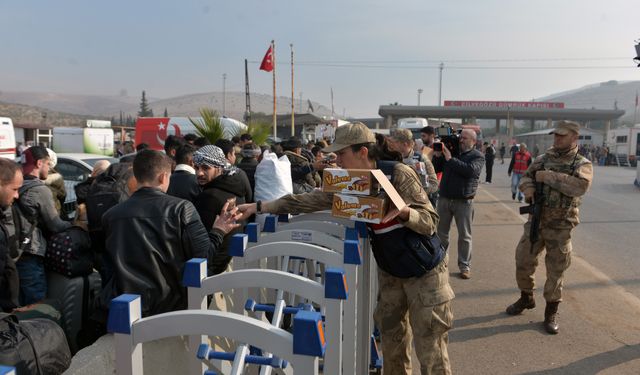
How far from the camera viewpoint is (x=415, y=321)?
295cm

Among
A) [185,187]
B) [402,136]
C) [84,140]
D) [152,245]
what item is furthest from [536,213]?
[84,140]

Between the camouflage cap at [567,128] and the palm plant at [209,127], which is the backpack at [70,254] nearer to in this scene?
the camouflage cap at [567,128]

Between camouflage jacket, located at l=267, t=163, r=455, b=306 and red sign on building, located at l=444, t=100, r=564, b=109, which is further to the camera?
red sign on building, located at l=444, t=100, r=564, b=109

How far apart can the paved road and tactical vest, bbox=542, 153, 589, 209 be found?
48.7 inches

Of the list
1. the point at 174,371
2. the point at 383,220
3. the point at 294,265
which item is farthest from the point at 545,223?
the point at 174,371

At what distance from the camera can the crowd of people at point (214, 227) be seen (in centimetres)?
263

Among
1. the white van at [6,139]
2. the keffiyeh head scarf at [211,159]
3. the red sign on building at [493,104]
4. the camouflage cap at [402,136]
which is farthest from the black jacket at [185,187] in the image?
the red sign on building at [493,104]

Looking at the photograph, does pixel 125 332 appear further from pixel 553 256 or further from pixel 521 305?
pixel 521 305

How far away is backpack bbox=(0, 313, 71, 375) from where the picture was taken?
2117 mm

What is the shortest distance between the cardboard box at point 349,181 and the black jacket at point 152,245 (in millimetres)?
839

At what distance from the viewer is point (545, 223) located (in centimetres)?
465

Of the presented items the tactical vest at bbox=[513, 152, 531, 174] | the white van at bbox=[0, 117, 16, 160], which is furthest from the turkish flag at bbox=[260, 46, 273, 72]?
the tactical vest at bbox=[513, 152, 531, 174]

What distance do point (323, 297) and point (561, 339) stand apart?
3478 mm

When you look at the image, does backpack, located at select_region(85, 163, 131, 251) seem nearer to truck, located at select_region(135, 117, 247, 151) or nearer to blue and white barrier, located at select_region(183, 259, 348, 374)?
blue and white barrier, located at select_region(183, 259, 348, 374)
